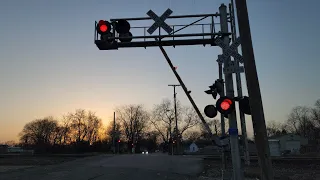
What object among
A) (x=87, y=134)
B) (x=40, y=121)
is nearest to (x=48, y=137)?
(x=40, y=121)

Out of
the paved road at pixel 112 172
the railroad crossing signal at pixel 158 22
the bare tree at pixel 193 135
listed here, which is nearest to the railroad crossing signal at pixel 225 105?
the railroad crossing signal at pixel 158 22

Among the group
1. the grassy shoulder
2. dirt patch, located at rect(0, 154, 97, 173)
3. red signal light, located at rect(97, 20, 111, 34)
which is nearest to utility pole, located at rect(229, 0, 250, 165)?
red signal light, located at rect(97, 20, 111, 34)

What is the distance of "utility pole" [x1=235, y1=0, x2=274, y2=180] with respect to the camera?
6.32 meters

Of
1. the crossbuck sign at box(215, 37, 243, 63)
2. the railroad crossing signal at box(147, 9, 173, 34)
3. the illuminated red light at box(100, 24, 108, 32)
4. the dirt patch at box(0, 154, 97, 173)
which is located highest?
the railroad crossing signal at box(147, 9, 173, 34)

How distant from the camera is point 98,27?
10227 millimetres

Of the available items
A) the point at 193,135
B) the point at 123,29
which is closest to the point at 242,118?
the point at 123,29

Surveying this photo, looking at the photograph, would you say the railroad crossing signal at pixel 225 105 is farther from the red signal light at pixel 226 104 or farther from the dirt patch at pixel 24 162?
the dirt patch at pixel 24 162

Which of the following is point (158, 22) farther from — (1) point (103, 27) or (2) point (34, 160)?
(2) point (34, 160)

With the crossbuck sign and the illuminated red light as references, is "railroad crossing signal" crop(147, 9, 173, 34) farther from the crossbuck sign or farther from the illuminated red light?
the crossbuck sign

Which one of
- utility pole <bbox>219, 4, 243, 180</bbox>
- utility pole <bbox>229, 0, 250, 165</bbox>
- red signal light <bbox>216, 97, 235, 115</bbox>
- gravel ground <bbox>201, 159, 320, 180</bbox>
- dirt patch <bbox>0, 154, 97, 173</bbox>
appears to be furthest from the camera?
dirt patch <bbox>0, 154, 97, 173</bbox>

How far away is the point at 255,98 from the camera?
21.8ft

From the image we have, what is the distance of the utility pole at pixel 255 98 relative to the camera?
249 inches

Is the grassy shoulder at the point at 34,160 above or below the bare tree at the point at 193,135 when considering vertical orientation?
below

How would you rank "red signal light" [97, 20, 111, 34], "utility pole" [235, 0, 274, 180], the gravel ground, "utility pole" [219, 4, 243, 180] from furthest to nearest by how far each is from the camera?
the gravel ground < "red signal light" [97, 20, 111, 34] < "utility pole" [219, 4, 243, 180] < "utility pole" [235, 0, 274, 180]
